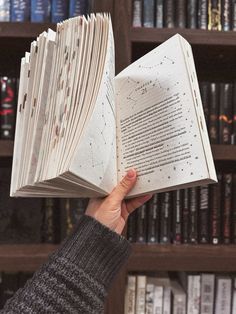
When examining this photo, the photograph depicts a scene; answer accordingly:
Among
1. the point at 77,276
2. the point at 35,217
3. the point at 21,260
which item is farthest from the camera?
the point at 35,217

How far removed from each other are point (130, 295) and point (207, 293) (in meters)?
0.20

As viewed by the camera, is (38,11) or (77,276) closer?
(77,276)

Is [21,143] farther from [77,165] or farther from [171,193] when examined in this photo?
[171,193]

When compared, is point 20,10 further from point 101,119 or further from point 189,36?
point 101,119

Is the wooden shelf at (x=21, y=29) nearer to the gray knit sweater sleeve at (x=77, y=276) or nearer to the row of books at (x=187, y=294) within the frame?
the gray knit sweater sleeve at (x=77, y=276)

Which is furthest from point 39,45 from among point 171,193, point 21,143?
point 171,193

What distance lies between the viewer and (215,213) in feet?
3.21

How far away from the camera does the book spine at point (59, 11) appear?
96 centimetres

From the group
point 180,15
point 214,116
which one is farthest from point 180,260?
point 180,15

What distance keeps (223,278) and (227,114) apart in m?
0.42

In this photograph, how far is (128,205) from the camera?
669 mm

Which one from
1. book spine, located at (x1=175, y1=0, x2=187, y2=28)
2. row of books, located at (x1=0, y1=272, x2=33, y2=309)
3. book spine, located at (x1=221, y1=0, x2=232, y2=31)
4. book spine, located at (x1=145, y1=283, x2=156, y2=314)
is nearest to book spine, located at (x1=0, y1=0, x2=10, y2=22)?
book spine, located at (x1=175, y1=0, x2=187, y2=28)

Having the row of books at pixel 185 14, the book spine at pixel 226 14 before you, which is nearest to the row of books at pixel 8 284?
the row of books at pixel 185 14

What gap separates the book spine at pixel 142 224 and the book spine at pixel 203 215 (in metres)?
0.14
